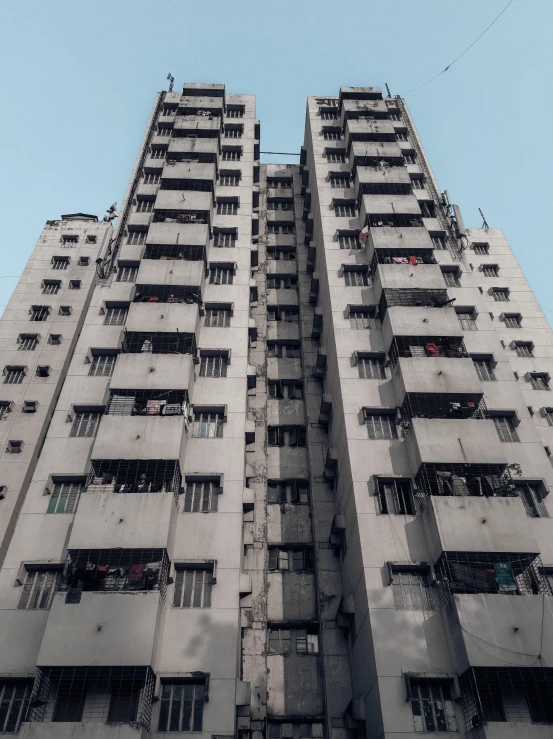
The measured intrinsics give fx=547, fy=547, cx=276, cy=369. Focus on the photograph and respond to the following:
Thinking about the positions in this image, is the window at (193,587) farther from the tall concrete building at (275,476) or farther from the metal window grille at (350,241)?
the metal window grille at (350,241)

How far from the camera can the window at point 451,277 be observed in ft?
108

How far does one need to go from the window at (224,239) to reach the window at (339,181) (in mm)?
9004

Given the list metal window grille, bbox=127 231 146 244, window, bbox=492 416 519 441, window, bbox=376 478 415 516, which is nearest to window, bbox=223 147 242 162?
metal window grille, bbox=127 231 146 244

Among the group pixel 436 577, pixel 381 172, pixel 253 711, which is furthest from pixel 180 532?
pixel 381 172

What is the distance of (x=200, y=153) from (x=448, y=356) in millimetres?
24232

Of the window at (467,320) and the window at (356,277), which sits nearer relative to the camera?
the window at (467,320)

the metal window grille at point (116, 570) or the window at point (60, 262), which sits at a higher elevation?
the window at point (60, 262)

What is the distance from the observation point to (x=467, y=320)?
31.0 metres

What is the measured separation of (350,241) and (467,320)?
9525mm

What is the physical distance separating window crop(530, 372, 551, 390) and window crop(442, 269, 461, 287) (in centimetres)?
799

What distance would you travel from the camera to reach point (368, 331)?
3011 cm

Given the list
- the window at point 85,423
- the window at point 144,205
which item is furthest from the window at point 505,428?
the window at point 144,205

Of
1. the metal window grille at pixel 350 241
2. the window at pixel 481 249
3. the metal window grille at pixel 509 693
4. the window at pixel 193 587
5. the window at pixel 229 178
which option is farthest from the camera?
the window at pixel 481 249

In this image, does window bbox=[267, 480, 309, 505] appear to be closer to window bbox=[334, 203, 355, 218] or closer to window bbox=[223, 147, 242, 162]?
window bbox=[334, 203, 355, 218]
